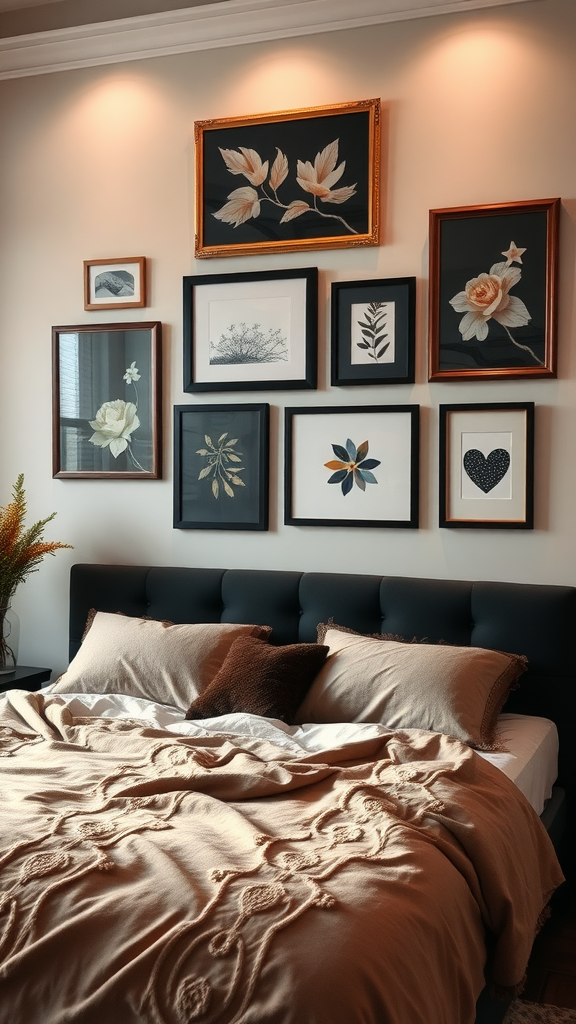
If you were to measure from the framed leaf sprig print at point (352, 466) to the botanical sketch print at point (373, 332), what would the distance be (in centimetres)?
19

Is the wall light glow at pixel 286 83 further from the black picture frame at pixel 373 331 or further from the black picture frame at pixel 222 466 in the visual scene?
the black picture frame at pixel 222 466

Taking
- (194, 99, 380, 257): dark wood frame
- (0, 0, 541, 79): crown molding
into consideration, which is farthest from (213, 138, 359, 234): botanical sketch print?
(0, 0, 541, 79): crown molding

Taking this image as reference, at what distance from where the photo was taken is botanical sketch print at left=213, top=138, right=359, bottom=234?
3598 millimetres

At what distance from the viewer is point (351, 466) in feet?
11.9

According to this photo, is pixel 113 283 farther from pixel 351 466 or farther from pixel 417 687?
pixel 417 687

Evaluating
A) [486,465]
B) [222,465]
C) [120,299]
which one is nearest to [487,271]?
[486,465]

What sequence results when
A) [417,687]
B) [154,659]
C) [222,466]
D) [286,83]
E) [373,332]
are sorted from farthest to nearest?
[222,466] → [286,83] → [373,332] → [154,659] → [417,687]

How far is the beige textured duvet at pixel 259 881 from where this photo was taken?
1.52 m

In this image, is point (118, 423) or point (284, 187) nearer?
point (284, 187)

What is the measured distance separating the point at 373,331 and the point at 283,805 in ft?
6.42

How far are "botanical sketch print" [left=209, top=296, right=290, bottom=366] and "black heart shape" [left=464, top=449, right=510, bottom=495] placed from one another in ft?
2.66

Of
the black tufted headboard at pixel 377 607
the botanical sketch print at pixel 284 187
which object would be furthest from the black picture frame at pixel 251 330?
the black tufted headboard at pixel 377 607

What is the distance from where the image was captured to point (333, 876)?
5.84 ft

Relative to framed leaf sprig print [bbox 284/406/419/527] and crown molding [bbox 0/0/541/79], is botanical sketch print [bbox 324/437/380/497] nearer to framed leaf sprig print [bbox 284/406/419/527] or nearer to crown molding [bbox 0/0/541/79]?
framed leaf sprig print [bbox 284/406/419/527]
